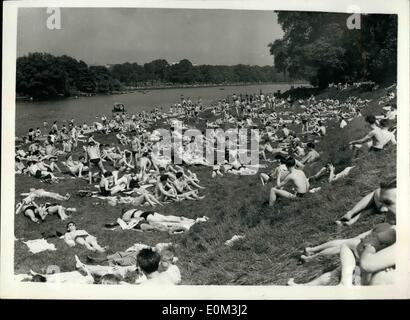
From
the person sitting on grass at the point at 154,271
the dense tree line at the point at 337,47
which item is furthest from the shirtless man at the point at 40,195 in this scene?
the dense tree line at the point at 337,47

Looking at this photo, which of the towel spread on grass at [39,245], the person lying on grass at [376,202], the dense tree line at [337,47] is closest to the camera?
the person lying on grass at [376,202]

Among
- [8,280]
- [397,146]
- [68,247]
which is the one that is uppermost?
[397,146]

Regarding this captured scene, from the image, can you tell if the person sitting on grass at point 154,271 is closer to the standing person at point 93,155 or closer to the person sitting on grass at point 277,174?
the standing person at point 93,155

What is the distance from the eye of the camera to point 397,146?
304 inches

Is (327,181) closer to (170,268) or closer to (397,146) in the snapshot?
(397,146)

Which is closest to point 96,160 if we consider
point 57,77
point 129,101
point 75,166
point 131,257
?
point 75,166

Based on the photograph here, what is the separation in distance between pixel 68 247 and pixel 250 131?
139 inches

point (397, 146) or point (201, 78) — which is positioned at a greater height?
point (201, 78)

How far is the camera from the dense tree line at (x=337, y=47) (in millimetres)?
7719

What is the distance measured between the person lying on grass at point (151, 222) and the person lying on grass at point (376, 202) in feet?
7.37

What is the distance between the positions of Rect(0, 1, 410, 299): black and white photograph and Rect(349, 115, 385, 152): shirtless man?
2cm

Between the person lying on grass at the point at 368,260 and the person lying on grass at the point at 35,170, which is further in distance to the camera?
the person lying on grass at the point at 35,170

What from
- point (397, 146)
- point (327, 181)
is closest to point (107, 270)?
point (327, 181)

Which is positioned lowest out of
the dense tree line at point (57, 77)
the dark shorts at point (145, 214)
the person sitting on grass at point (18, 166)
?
the dark shorts at point (145, 214)
